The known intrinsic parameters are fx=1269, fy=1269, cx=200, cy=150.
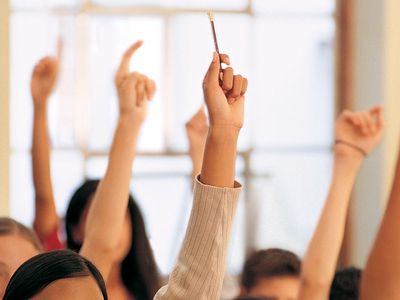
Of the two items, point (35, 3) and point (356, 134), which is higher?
point (35, 3)

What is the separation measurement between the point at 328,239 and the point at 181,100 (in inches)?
142

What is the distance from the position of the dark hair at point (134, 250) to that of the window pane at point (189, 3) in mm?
3042

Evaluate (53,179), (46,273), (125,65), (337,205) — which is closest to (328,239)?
(337,205)

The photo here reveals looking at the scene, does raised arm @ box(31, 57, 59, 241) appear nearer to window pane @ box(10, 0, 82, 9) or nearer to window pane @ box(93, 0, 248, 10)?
window pane @ box(10, 0, 82, 9)

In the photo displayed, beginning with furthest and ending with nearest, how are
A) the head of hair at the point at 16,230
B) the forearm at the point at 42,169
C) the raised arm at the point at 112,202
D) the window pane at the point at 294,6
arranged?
the window pane at the point at 294,6 < the forearm at the point at 42,169 < the raised arm at the point at 112,202 < the head of hair at the point at 16,230

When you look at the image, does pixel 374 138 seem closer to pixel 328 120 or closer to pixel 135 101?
pixel 135 101

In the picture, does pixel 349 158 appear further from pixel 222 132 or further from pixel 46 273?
pixel 46 273

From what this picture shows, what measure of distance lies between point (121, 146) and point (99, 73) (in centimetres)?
357

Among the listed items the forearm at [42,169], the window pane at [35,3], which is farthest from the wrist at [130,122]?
the window pane at [35,3]

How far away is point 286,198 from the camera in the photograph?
239 inches

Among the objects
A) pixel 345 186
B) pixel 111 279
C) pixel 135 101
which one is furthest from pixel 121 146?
pixel 111 279

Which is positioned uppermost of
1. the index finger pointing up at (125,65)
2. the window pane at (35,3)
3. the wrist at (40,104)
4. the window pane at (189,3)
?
the window pane at (189,3)

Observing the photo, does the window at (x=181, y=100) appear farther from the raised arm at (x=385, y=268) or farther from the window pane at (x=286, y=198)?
the raised arm at (x=385, y=268)

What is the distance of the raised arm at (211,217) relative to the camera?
1.56 m
